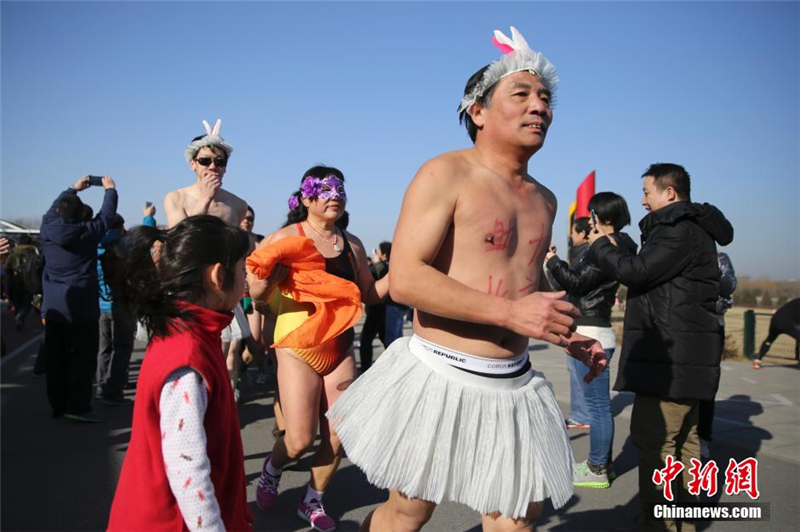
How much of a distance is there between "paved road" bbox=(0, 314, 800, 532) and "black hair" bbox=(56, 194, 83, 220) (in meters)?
2.05

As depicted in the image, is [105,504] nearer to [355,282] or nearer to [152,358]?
[355,282]

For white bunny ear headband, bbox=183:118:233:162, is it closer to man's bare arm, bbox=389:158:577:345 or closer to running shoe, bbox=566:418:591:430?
man's bare arm, bbox=389:158:577:345

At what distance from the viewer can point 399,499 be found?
2295 mm

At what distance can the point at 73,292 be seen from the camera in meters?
5.94

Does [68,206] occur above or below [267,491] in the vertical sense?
above

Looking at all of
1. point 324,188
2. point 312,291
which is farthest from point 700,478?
point 324,188

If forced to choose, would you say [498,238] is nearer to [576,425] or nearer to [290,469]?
[290,469]

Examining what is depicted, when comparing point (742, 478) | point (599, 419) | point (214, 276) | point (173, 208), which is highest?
point (173, 208)

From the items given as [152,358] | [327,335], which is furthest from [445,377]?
[327,335]

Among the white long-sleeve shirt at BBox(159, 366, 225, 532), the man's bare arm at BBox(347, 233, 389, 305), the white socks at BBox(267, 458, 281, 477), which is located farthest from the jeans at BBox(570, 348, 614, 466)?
the white long-sleeve shirt at BBox(159, 366, 225, 532)

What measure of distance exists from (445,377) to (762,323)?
17881 millimetres

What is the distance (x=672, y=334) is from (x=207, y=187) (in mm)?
3017

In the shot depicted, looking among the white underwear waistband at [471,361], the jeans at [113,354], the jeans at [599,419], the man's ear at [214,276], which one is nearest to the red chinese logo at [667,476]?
the jeans at [599,419]

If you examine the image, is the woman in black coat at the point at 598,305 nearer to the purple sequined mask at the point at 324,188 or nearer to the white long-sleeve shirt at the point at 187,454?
the purple sequined mask at the point at 324,188
